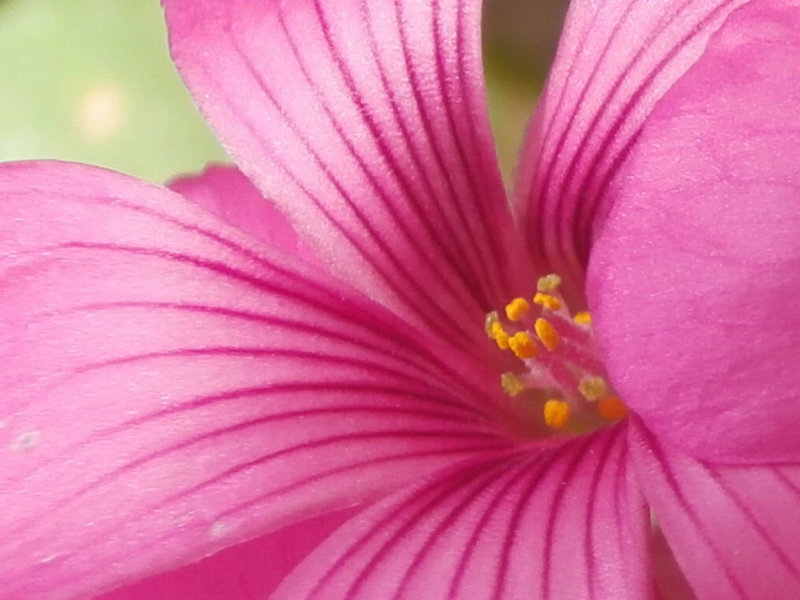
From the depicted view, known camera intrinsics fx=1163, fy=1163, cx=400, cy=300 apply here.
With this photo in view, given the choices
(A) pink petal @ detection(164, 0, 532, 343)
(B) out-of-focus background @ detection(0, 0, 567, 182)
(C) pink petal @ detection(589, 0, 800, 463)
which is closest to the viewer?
(C) pink petal @ detection(589, 0, 800, 463)

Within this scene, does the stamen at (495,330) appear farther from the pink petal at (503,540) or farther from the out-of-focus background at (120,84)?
the out-of-focus background at (120,84)

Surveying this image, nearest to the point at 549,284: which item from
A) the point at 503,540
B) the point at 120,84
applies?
the point at 503,540

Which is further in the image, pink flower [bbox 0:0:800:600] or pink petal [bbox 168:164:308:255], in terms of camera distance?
pink petal [bbox 168:164:308:255]

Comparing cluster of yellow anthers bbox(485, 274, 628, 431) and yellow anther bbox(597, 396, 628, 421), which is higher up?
cluster of yellow anthers bbox(485, 274, 628, 431)

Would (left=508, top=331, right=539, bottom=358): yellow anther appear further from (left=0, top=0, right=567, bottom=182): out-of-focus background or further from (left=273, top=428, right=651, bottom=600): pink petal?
(left=0, top=0, right=567, bottom=182): out-of-focus background

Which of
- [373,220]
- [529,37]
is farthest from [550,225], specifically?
[529,37]

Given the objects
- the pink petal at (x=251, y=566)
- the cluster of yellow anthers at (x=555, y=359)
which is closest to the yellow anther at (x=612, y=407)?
the cluster of yellow anthers at (x=555, y=359)

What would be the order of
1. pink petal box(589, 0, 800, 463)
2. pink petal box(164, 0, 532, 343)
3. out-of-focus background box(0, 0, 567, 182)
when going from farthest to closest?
out-of-focus background box(0, 0, 567, 182), pink petal box(164, 0, 532, 343), pink petal box(589, 0, 800, 463)

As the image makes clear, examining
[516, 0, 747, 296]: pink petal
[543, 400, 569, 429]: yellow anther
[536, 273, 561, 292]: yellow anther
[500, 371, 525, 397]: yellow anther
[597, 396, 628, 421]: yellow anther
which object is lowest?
[597, 396, 628, 421]: yellow anther

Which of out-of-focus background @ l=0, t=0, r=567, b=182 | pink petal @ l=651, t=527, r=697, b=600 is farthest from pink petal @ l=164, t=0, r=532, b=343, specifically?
out-of-focus background @ l=0, t=0, r=567, b=182
